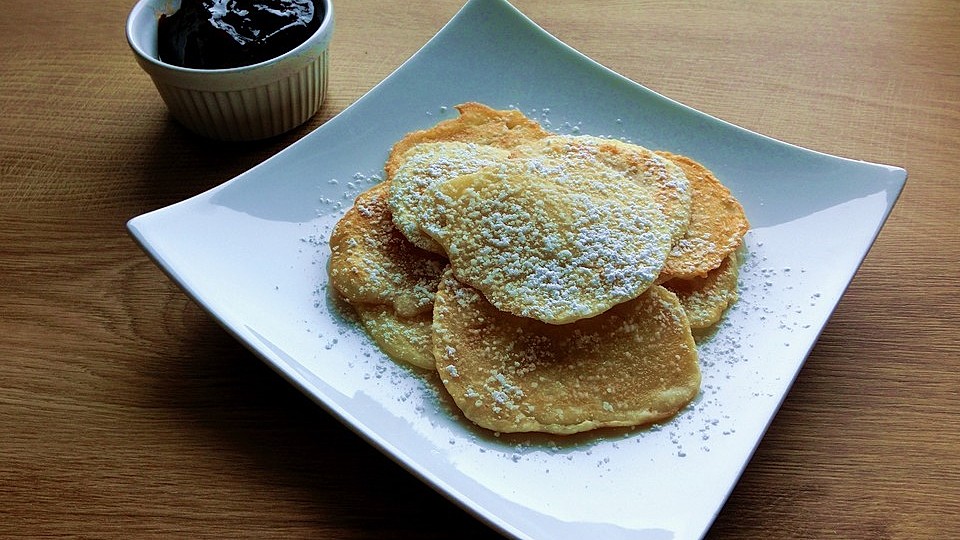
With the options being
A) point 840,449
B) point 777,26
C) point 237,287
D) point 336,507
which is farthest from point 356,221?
point 777,26

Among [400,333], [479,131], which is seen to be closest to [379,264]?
[400,333]

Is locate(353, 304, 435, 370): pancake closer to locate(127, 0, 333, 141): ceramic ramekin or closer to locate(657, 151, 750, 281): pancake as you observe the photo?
locate(657, 151, 750, 281): pancake

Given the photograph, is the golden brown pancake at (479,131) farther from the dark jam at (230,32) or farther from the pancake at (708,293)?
the pancake at (708,293)

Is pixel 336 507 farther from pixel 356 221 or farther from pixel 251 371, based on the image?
pixel 356 221

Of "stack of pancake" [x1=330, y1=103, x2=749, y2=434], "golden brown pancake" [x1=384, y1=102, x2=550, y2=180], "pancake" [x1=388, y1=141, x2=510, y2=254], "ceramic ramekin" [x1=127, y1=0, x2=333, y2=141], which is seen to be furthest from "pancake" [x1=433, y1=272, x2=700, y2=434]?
"ceramic ramekin" [x1=127, y1=0, x2=333, y2=141]

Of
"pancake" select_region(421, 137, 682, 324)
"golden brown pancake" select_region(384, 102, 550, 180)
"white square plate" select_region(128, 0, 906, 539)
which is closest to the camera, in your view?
"white square plate" select_region(128, 0, 906, 539)

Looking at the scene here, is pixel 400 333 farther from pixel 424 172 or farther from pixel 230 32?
pixel 230 32

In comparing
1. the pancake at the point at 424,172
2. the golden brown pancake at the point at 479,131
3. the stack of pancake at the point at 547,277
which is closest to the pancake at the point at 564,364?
the stack of pancake at the point at 547,277
